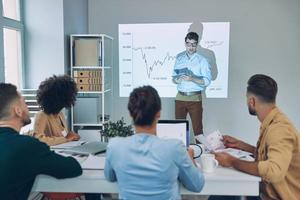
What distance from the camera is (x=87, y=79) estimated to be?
12.9ft

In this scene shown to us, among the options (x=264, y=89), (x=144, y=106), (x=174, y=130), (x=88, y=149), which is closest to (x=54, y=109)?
(x=88, y=149)

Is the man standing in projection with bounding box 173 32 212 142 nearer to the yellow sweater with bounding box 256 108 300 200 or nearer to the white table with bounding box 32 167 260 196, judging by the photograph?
the yellow sweater with bounding box 256 108 300 200

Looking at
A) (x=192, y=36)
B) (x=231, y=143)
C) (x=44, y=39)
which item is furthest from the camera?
(x=192, y=36)

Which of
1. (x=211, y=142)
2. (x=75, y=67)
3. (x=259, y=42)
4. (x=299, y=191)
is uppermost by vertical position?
(x=259, y=42)

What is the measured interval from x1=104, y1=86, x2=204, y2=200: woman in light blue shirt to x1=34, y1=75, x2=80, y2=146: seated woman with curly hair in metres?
0.94

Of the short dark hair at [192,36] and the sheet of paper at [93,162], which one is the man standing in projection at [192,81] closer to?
the short dark hair at [192,36]

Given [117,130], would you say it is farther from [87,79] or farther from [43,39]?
[43,39]

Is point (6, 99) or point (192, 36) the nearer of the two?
point (6, 99)

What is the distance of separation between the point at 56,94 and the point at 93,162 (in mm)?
864

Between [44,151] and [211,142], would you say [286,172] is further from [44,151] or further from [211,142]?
[44,151]

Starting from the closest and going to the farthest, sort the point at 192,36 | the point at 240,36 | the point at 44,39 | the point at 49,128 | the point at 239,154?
1. the point at 239,154
2. the point at 49,128
3. the point at 44,39
4. the point at 192,36
5. the point at 240,36

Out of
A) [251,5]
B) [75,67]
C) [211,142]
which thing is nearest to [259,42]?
[251,5]

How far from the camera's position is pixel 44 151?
5.02 feet

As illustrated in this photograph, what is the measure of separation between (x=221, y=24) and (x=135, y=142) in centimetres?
357
